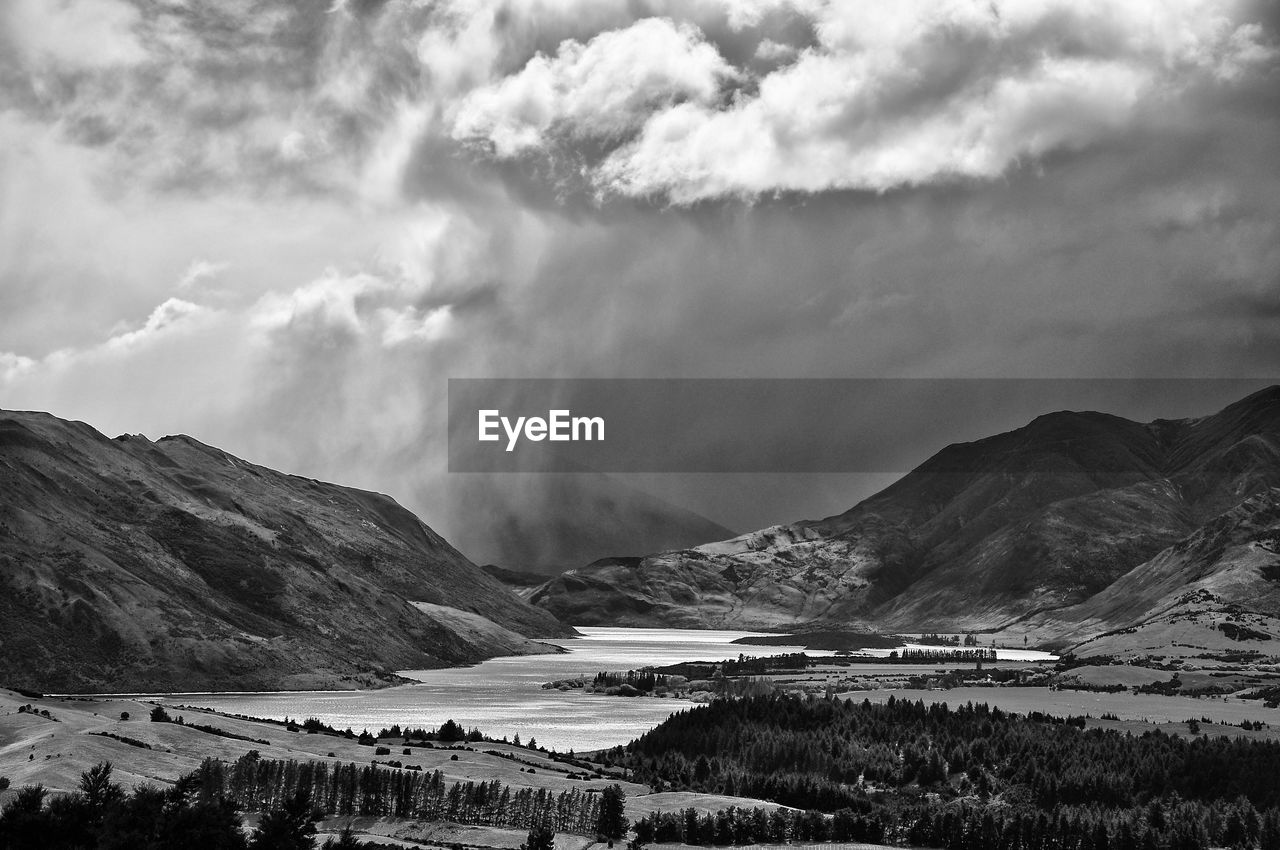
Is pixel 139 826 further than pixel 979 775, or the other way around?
pixel 979 775

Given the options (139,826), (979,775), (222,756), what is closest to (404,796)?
(222,756)

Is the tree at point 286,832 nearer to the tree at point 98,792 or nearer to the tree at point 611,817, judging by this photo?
the tree at point 98,792

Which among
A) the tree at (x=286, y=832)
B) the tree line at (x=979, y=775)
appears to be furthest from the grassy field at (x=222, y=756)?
the tree at (x=286, y=832)

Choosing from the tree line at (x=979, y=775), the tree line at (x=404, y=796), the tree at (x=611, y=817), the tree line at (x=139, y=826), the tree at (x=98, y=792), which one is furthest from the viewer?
the tree line at (x=979, y=775)

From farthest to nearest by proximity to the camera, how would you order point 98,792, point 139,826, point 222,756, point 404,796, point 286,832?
point 222,756
point 404,796
point 98,792
point 286,832
point 139,826

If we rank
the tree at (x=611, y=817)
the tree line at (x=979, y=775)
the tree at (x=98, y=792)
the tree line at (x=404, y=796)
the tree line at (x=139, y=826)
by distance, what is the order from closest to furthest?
the tree line at (x=139, y=826)
the tree at (x=98, y=792)
the tree at (x=611, y=817)
the tree line at (x=404, y=796)
the tree line at (x=979, y=775)

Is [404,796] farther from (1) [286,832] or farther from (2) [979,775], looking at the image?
(2) [979,775]

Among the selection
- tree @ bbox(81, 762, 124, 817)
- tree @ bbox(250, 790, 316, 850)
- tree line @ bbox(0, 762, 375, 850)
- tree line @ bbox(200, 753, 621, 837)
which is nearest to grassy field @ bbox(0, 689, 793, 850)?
tree line @ bbox(200, 753, 621, 837)

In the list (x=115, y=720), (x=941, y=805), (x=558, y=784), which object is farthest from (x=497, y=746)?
(x=941, y=805)

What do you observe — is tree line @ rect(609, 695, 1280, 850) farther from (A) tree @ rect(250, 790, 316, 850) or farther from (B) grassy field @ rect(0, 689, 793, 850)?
(A) tree @ rect(250, 790, 316, 850)

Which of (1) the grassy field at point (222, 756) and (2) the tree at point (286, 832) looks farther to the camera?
(1) the grassy field at point (222, 756)
